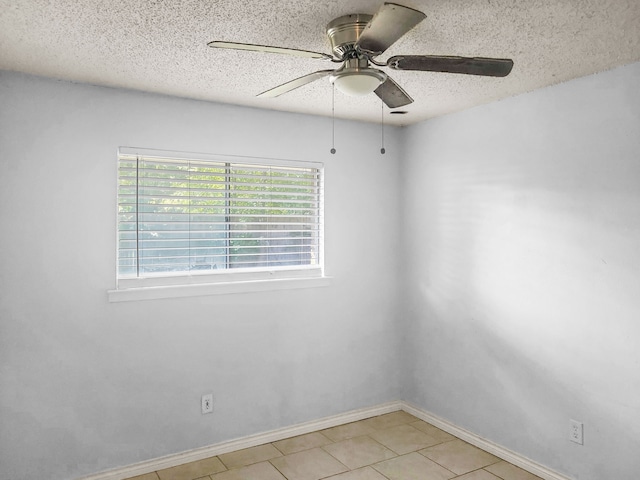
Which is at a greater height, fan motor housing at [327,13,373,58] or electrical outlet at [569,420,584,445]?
fan motor housing at [327,13,373,58]

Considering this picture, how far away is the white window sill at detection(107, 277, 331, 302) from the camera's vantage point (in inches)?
112

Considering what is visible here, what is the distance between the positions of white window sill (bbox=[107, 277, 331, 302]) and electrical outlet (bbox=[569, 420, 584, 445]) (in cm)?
179

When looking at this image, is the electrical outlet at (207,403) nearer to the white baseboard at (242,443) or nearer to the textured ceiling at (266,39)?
the white baseboard at (242,443)

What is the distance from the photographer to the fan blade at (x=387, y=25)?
4.71ft

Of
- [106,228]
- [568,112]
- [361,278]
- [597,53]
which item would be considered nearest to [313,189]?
[361,278]

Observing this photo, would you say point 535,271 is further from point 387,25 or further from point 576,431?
point 387,25

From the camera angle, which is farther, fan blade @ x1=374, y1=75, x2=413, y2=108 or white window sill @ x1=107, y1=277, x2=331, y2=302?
white window sill @ x1=107, y1=277, x2=331, y2=302

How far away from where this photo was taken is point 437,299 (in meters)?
3.61

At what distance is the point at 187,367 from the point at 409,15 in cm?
247

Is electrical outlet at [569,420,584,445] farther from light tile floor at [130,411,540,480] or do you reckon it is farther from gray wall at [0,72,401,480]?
gray wall at [0,72,401,480]

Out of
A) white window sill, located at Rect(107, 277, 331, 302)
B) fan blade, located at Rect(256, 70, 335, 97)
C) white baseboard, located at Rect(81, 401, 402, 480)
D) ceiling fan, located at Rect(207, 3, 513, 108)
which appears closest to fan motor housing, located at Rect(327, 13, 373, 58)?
ceiling fan, located at Rect(207, 3, 513, 108)

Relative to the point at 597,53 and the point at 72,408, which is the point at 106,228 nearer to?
the point at 72,408

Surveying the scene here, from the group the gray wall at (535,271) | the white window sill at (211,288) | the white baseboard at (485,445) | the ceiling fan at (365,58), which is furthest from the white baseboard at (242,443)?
the ceiling fan at (365,58)

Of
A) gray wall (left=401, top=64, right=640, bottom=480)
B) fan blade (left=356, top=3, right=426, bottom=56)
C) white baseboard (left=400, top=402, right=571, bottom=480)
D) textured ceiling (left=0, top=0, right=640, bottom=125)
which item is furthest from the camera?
white baseboard (left=400, top=402, right=571, bottom=480)
